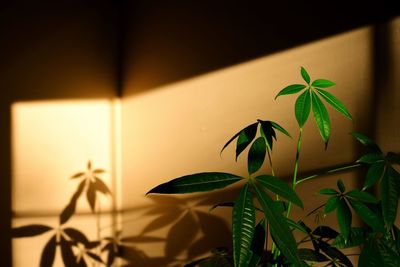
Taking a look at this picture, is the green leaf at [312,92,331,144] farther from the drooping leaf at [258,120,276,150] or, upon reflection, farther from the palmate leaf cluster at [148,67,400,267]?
the drooping leaf at [258,120,276,150]

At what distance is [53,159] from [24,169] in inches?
5.4

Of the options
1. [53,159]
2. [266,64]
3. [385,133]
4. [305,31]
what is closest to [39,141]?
[53,159]

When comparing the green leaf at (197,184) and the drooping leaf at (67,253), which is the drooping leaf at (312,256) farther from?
the drooping leaf at (67,253)

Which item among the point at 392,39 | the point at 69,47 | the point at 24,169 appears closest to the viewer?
the point at 392,39

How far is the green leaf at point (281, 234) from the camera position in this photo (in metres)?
0.59

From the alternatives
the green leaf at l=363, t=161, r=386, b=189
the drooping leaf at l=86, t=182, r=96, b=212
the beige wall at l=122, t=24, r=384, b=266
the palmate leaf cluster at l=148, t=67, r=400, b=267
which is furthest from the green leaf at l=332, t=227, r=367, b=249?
the drooping leaf at l=86, t=182, r=96, b=212

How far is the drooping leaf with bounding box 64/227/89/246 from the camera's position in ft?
5.86

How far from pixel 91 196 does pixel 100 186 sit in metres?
0.07

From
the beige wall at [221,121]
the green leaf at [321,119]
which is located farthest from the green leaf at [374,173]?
the beige wall at [221,121]

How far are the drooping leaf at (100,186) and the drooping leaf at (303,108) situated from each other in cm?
130

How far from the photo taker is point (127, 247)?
191 cm

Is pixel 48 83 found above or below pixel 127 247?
above

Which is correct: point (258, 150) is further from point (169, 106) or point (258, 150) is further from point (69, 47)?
point (69, 47)

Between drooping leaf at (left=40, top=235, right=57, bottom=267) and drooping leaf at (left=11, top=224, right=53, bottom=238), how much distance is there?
0.20ft
